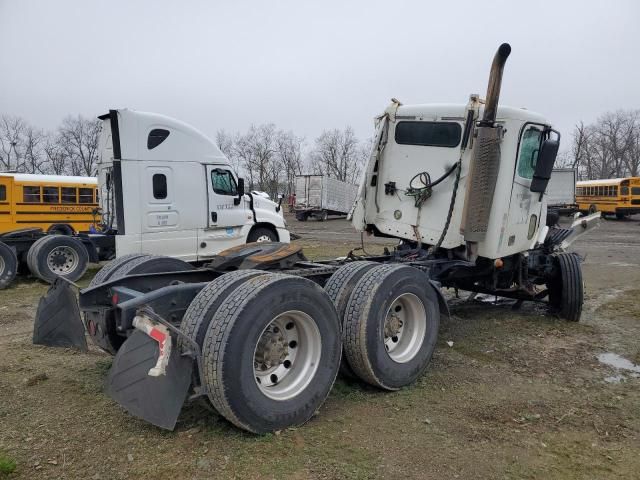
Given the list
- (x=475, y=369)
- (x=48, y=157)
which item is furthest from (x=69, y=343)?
(x=48, y=157)

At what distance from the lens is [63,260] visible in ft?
34.6

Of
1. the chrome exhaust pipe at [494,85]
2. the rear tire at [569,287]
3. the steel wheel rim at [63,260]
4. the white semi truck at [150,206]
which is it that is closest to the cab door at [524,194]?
the chrome exhaust pipe at [494,85]

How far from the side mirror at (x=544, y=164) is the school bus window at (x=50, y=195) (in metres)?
16.3

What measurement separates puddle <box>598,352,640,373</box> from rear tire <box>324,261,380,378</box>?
2.72 meters

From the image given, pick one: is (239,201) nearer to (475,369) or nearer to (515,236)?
(515,236)

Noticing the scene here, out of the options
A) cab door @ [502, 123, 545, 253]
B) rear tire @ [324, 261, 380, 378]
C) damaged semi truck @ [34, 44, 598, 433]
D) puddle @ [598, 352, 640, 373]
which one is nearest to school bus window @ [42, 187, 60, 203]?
damaged semi truck @ [34, 44, 598, 433]

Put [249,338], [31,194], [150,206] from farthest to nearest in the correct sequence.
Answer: [31,194], [150,206], [249,338]

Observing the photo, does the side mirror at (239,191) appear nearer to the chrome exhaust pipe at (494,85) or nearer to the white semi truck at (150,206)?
the white semi truck at (150,206)

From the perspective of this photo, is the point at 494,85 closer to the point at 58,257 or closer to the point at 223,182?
the point at 223,182

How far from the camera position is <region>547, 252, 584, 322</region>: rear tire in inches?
262

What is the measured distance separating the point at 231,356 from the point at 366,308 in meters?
1.28

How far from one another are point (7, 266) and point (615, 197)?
111 ft

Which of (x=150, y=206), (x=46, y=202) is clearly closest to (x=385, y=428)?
(x=150, y=206)

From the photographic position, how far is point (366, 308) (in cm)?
401
